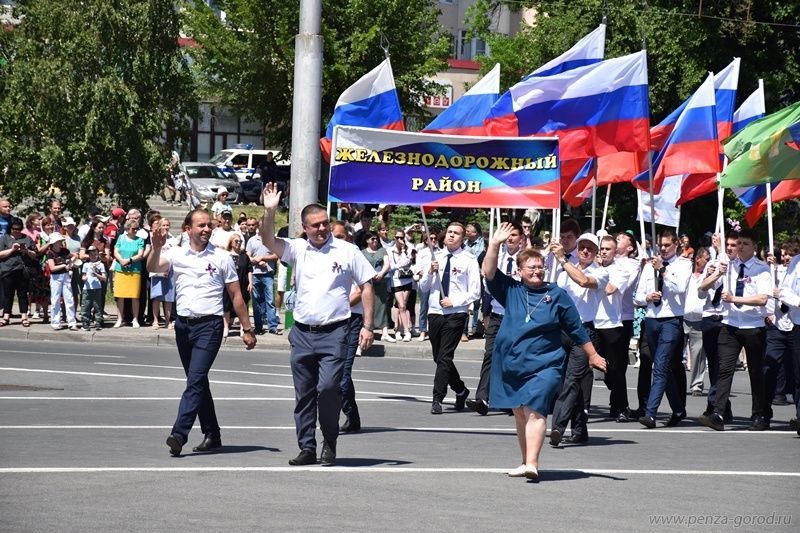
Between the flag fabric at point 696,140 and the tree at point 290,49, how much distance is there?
2675 cm

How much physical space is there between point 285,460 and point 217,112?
49.4 metres

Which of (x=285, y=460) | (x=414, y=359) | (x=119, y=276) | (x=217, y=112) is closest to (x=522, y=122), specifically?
(x=414, y=359)

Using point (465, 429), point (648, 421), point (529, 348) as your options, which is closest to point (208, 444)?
point (529, 348)

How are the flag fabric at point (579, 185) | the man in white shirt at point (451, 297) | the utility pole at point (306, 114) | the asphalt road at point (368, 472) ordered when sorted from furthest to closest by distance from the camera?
the utility pole at point (306, 114)
the flag fabric at point (579, 185)
the man in white shirt at point (451, 297)
the asphalt road at point (368, 472)

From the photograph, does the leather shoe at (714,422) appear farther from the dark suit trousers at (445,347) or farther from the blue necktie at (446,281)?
the blue necktie at (446,281)

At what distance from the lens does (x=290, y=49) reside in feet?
143

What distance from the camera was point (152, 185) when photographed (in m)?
31.3

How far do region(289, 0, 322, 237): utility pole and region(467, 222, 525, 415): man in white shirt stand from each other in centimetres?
644

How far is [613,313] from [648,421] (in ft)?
3.58

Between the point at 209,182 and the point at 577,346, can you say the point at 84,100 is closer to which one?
the point at 209,182

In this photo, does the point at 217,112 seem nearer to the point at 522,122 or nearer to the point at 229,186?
the point at 229,186

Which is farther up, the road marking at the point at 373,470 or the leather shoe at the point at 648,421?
the leather shoe at the point at 648,421

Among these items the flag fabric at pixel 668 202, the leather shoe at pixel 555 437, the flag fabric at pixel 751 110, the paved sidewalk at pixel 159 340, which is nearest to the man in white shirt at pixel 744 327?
the leather shoe at pixel 555 437

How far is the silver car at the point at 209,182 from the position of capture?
44.4 meters
